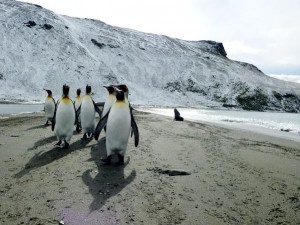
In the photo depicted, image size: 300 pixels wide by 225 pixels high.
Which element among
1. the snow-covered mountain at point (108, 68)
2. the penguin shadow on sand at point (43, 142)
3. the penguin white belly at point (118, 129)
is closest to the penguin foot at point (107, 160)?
the penguin white belly at point (118, 129)

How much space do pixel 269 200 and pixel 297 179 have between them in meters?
2.13

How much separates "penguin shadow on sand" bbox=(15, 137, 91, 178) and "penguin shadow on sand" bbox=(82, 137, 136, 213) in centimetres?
112

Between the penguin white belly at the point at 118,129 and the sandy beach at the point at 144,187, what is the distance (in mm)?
458

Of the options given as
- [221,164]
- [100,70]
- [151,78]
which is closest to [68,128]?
[221,164]

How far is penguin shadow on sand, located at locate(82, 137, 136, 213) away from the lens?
5.77m

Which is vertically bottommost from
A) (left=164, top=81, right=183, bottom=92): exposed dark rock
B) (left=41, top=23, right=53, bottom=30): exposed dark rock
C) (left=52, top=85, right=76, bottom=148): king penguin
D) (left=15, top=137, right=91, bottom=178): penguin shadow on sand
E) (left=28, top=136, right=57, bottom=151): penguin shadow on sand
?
(left=28, top=136, right=57, bottom=151): penguin shadow on sand

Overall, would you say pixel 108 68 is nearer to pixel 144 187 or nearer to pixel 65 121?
pixel 65 121

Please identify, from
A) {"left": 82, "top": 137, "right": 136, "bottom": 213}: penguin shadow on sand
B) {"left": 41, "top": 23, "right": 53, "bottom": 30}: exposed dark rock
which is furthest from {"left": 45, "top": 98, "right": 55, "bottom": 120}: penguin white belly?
{"left": 41, "top": 23, "right": 53, "bottom": 30}: exposed dark rock

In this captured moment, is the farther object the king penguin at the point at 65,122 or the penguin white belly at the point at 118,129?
the king penguin at the point at 65,122

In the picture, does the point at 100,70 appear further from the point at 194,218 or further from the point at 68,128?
the point at 194,218

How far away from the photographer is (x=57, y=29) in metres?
80.2

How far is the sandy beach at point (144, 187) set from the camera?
5.20 m

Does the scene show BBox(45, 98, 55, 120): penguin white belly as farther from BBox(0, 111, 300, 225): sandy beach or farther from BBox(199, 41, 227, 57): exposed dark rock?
BBox(199, 41, 227, 57): exposed dark rock

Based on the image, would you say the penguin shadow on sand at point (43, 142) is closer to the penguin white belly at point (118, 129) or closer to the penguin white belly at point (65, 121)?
the penguin white belly at point (65, 121)
